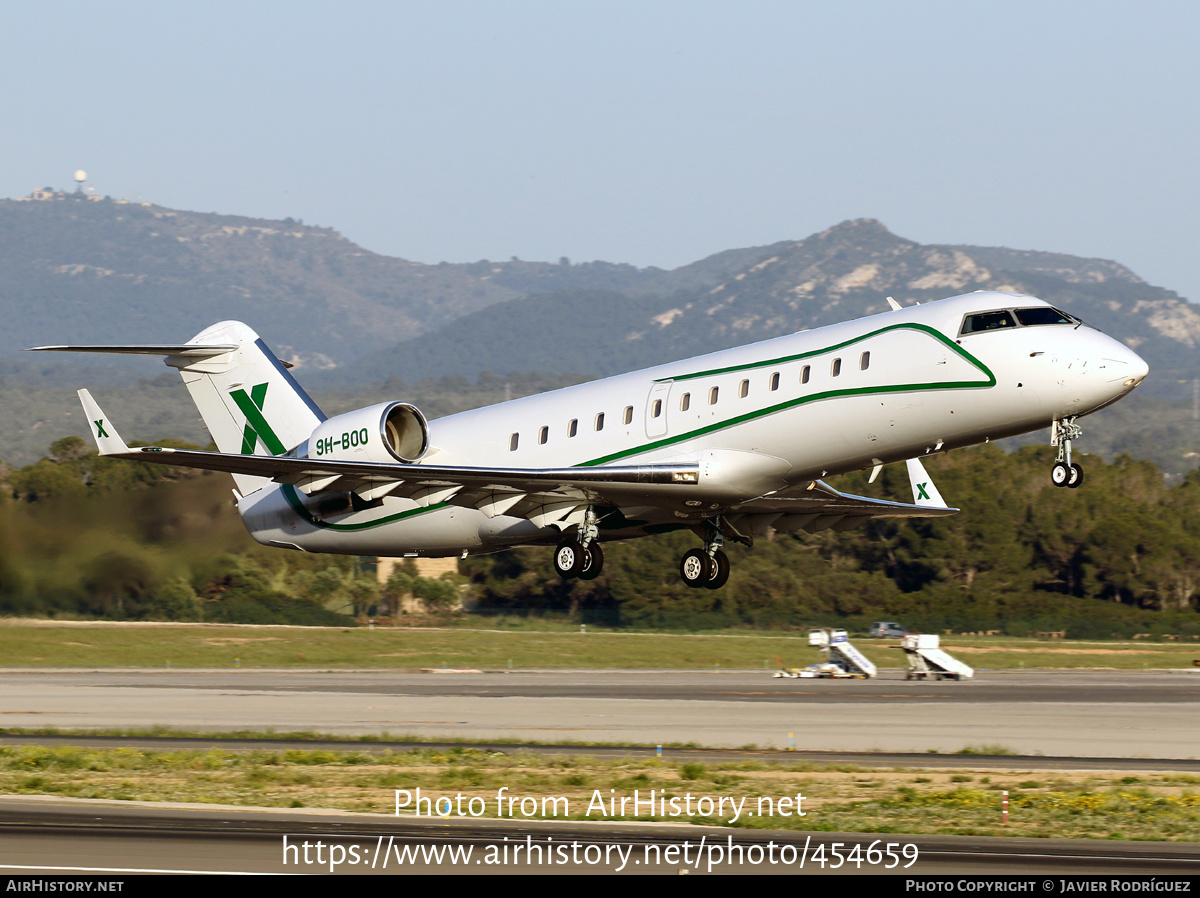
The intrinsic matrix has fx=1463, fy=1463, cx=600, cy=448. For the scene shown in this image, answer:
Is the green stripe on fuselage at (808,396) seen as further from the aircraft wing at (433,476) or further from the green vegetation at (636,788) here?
the green vegetation at (636,788)

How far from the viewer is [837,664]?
48.5 m

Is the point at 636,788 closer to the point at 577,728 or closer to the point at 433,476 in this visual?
the point at 433,476

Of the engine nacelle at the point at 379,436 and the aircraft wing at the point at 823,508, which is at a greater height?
the engine nacelle at the point at 379,436

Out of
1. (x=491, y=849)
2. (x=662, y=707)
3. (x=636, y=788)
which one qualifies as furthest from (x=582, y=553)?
(x=662, y=707)

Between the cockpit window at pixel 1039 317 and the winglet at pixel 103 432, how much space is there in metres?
15.1

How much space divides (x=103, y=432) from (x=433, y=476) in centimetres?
592

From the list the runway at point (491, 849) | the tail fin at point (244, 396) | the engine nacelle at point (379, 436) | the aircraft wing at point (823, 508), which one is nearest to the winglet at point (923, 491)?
the aircraft wing at point (823, 508)

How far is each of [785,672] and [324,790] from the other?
1109 inches

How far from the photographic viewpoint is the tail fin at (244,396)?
105 feet

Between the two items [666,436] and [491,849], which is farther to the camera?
[666,436]

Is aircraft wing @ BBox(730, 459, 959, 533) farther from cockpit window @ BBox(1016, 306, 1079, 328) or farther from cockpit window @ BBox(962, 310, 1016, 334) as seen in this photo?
cockpit window @ BBox(1016, 306, 1079, 328)

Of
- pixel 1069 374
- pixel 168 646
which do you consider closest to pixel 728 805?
pixel 1069 374

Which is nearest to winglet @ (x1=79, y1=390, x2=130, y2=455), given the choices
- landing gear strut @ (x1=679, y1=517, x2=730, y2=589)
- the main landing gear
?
landing gear strut @ (x1=679, y1=517, x2=730, y2=589)

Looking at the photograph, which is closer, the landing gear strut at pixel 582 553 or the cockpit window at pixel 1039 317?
the cockpit window at pixel 1039 317
